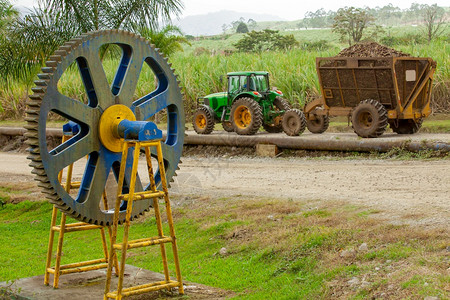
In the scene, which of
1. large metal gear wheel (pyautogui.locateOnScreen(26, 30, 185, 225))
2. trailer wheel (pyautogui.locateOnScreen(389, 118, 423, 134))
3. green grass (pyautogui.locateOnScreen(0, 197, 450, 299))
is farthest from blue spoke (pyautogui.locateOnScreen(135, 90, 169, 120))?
trailer wheel (pyautogui.locateOnScreen(389, 118, 423, 134))

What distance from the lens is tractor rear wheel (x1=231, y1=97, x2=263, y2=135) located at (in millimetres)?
18016

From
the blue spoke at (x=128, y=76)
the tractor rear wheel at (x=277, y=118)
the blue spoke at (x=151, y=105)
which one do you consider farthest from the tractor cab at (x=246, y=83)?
the blue spoke at (x=128, y=76)

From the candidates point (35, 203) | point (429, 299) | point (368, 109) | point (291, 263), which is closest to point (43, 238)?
point (35, 203)

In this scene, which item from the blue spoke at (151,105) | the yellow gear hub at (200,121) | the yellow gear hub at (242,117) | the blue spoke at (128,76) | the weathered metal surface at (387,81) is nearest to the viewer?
the blue spoke at (128,76)

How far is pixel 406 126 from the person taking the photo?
17125 millimetres

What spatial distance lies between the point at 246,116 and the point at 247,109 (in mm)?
258

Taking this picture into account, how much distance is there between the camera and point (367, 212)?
28.9ft

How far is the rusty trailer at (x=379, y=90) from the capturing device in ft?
53.0

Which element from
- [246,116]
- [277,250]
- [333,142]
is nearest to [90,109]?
[277,250]

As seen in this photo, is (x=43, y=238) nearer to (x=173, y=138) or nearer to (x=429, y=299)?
(x=173, y=138)

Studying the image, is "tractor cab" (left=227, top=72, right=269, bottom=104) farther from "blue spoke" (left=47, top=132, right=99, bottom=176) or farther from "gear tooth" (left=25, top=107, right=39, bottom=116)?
"gear tooth" (left=25, top=107, right=39, bottom=116)

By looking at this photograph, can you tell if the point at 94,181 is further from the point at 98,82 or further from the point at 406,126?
the point at 406,126

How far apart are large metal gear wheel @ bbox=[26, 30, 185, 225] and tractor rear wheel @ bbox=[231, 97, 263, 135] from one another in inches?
436

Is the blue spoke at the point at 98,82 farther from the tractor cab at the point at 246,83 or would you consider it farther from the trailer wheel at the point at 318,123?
the tractor cab at the point at 246,83
